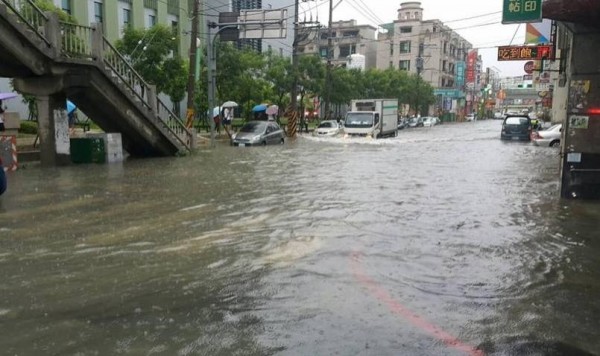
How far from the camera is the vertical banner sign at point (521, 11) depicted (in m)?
10.9

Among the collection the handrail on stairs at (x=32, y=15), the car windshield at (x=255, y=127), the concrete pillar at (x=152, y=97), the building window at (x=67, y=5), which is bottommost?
the car windshield at (x=255, y=127)

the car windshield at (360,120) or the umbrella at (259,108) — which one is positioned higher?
the umbrella at (259,108)

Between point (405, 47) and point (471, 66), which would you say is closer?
point (405, 47)

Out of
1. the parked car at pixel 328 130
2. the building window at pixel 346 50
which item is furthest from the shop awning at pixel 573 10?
the building window at pixel 346 50

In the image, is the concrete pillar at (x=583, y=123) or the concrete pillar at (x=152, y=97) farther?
the concrete pillar at (x=152, y=97)

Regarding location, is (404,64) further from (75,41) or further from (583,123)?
(583,123)

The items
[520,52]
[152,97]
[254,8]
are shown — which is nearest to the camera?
[520,52]

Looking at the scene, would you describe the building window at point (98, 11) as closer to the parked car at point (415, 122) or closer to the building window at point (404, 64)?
the parked car at point (415, 122)

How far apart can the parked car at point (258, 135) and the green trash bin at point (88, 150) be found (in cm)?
957

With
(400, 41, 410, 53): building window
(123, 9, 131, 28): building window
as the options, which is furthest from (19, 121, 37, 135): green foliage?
(400, 41, 410, 53): building window

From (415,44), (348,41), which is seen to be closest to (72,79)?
(348,41)

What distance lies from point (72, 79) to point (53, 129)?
192 centimetres

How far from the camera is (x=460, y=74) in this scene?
104 metres

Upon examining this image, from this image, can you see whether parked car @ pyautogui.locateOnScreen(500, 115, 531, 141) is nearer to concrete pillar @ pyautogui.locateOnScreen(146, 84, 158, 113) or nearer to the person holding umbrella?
the person holding umbrella
